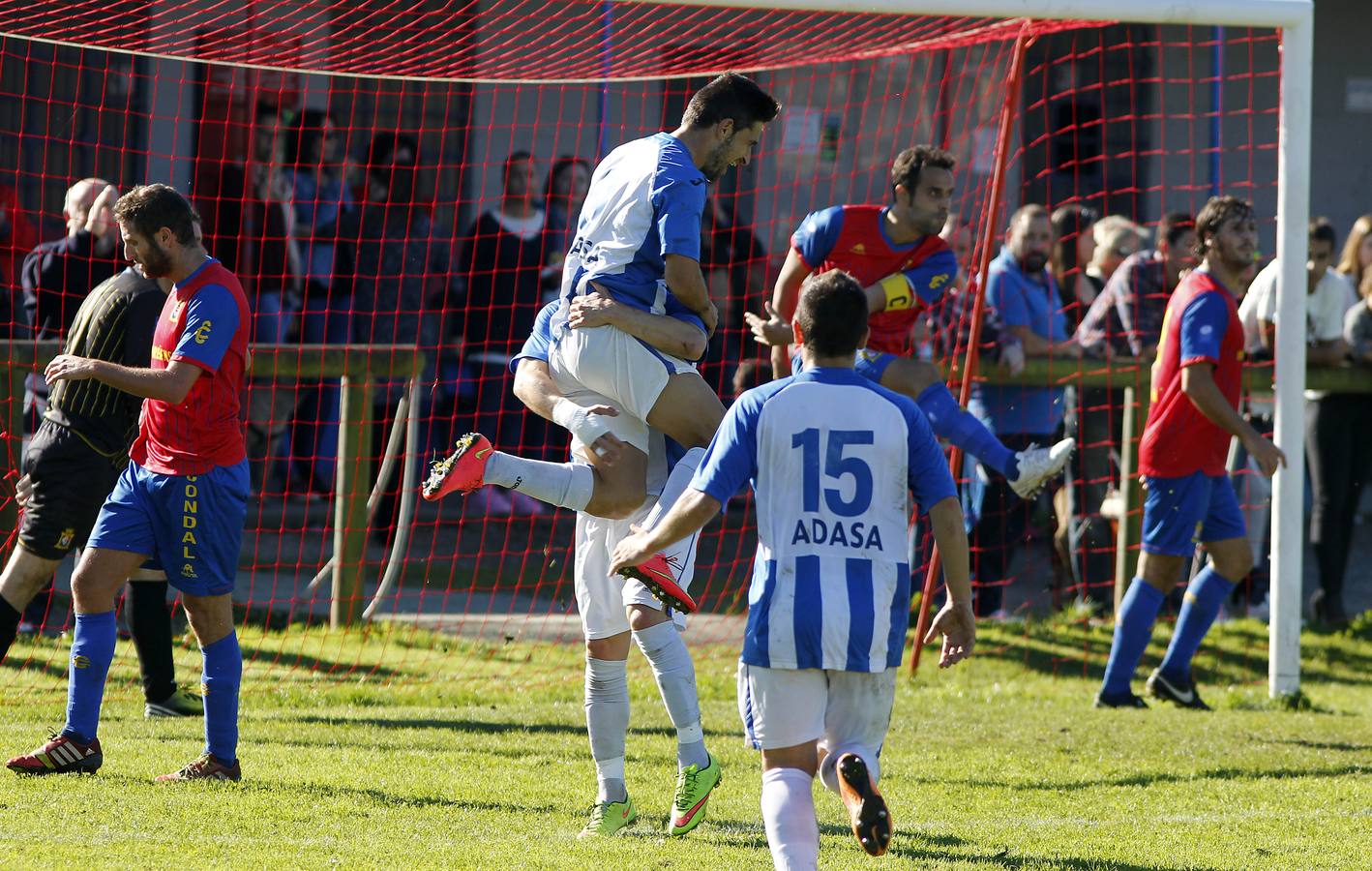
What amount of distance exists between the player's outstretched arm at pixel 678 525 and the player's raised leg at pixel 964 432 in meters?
2.38

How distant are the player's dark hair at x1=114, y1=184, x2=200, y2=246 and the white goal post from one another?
13.1 feet

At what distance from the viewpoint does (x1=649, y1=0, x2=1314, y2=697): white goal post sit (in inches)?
300

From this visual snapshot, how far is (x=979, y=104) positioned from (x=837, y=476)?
10085 mm

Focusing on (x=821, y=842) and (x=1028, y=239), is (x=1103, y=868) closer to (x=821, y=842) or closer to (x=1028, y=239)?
(x=821, y=842)

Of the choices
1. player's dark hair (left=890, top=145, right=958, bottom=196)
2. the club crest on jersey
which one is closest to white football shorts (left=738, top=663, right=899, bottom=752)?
the club crest on jersey

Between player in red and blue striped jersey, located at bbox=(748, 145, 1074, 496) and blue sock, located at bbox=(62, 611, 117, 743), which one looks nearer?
blue sock, located at bbox=(62, 611, 117, 743)

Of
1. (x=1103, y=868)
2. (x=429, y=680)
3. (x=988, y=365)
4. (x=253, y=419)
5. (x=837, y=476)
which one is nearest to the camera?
(x=837, y=476)

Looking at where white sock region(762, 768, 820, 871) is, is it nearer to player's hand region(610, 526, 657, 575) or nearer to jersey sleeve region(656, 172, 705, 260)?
player's hand region(610, 526, 657, 575)

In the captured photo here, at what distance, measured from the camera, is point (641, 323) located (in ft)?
16.8

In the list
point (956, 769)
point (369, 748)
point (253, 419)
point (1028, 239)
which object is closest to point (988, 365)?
point (1028, 239)

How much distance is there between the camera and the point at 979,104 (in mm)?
13586

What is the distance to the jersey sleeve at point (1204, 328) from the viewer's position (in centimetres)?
723

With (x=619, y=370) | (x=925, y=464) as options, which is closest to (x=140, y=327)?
(x=619, y=370)

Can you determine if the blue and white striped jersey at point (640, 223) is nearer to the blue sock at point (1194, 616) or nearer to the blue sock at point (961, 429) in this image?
the blue sock at point (961, 429)
